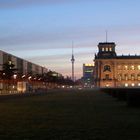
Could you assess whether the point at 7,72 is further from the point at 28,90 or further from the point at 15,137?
the point at 15,137

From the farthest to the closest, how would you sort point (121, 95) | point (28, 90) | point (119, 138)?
1. point (28, 90)
2. point (121, 95)
3. point (119, 138)

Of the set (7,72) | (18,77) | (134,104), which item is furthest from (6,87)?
(134,104)

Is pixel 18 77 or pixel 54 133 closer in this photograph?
pixel 54 133

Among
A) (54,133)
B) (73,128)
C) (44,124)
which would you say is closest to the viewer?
(54,133)

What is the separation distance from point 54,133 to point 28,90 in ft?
392

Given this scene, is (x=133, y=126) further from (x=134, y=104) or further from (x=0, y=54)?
(x=0, y=54)

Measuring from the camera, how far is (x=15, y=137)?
698 inches

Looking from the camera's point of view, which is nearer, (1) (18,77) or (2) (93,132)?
(2) (93,132)

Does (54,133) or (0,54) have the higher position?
(0,54)

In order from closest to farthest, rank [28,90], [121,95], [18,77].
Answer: [121,95] → [28,90] → [18,77]

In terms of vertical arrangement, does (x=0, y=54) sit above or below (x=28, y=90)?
above

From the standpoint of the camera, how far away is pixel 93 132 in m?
19.2

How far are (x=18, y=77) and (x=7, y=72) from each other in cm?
1913

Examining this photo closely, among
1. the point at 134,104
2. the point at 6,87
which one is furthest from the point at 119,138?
the point at 6,87
